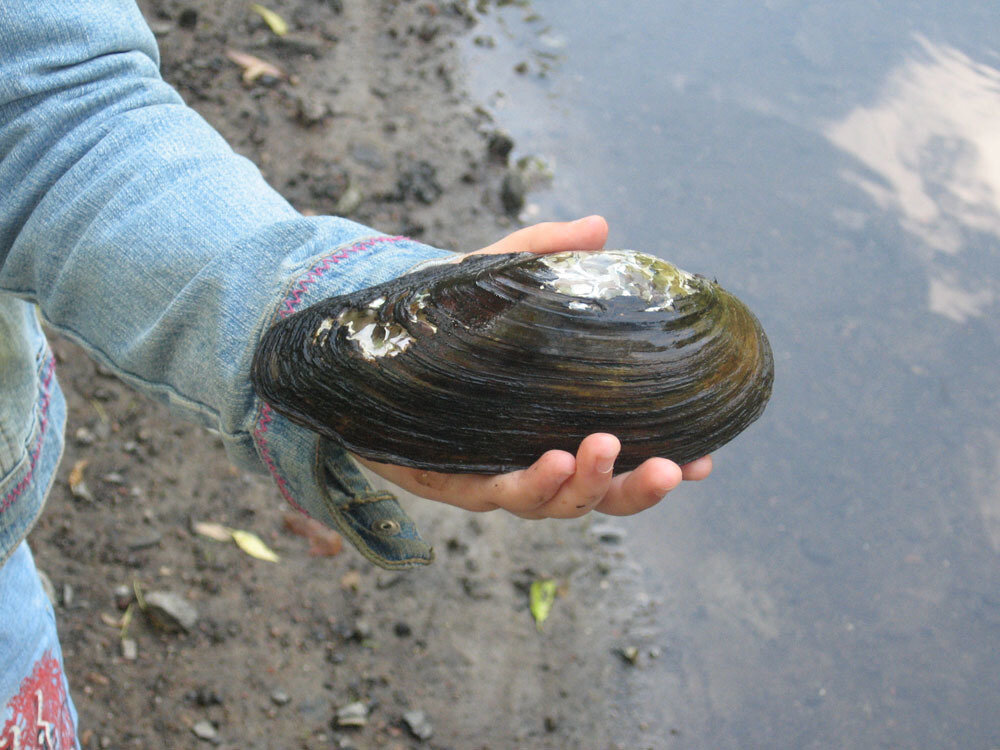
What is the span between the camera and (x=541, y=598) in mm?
2988

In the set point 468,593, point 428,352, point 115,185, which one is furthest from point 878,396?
point 115,185

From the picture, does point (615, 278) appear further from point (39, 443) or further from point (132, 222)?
point (39, 443)

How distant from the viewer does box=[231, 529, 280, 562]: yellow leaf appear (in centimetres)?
296

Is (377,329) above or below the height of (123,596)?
above

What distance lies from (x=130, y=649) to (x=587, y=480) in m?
1.83

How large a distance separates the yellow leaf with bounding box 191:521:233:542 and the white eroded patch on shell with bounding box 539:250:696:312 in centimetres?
172

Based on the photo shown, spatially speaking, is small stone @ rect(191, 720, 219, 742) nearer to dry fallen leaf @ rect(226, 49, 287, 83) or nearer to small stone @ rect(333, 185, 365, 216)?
small stone @ rect(333, 185, 365, 216)

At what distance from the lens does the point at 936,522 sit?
3.18 metres

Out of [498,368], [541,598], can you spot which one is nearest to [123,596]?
[541,598]

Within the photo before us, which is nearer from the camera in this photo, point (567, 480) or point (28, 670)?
point (567, 480)

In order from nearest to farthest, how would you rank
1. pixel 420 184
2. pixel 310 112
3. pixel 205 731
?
pixel 205 731 < pixel 420 184 < pixel 310 112

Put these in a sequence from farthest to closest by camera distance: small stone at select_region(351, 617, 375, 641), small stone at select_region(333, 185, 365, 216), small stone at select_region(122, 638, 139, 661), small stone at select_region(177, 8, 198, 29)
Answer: small stone at select_region(177, 8, 198, 29) < small stone at select_region(333, 185, 365, 216) < small stone at select_region(351, 617, 375, 641) < small stone at select_region(122, 638, 139, 661)

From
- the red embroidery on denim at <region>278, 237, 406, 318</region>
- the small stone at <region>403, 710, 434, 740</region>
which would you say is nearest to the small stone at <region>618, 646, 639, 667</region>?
the small stone at <region>403, 710, 434, 740</region>

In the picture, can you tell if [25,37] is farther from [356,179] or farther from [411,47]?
[411,47]
